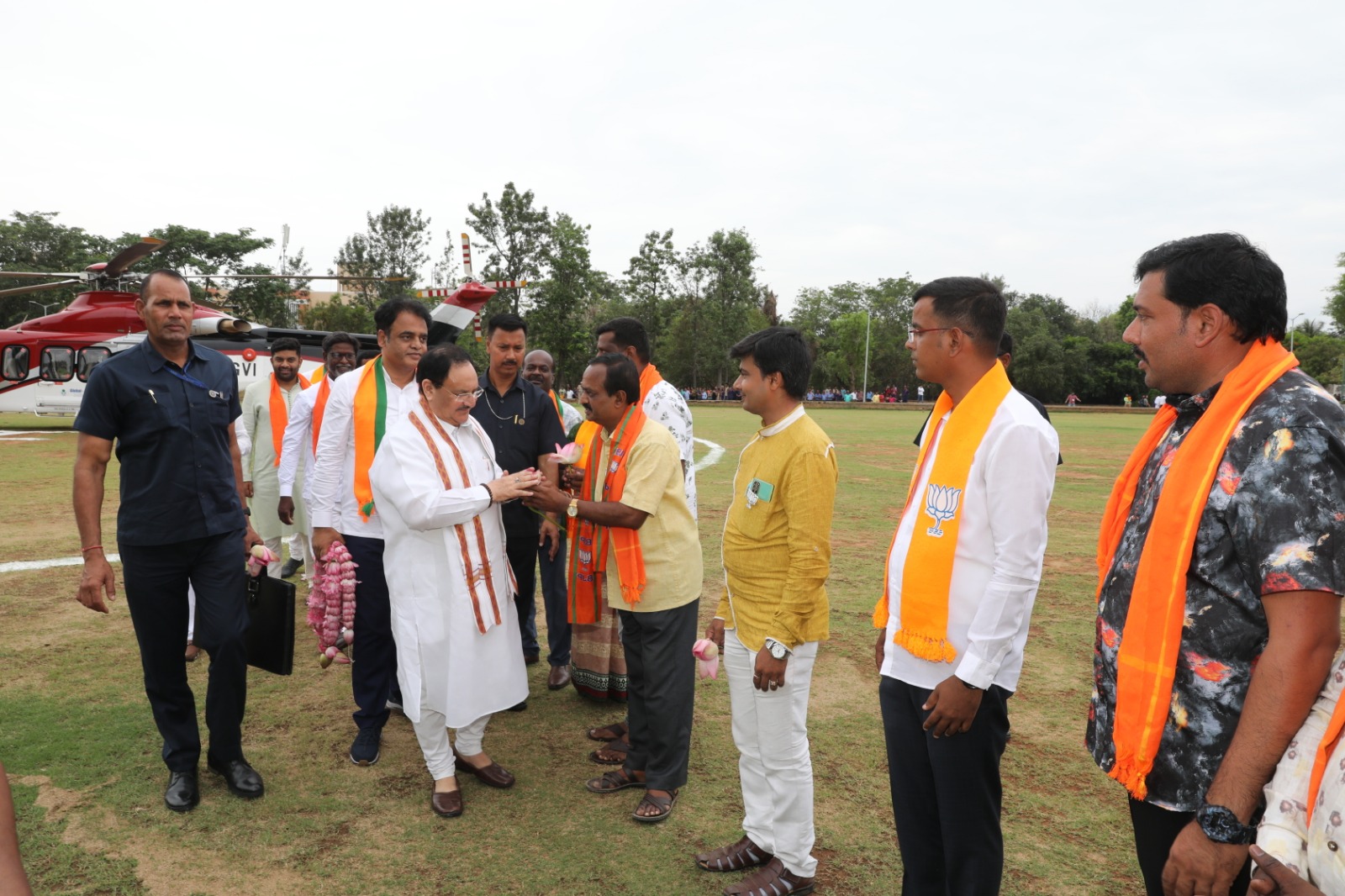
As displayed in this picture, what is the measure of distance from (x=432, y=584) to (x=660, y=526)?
1.02 meters

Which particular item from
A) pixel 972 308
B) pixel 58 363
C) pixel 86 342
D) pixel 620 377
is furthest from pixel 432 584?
pixel 58 363

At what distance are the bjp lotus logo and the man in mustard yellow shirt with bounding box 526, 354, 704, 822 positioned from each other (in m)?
1.43

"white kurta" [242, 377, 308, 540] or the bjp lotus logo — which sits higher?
the bjp lotus logo

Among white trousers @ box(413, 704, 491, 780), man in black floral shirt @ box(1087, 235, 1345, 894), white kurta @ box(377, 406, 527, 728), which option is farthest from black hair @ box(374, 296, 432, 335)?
man in black floral shirt @ box(1087, 235, 1345, 894)

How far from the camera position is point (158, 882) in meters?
2.95

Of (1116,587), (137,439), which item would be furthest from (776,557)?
(137,439)

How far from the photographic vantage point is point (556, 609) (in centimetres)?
518

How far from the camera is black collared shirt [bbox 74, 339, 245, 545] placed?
343 cm

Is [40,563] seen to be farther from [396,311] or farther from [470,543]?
[470,543]

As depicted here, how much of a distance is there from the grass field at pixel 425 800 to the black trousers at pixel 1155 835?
133cm

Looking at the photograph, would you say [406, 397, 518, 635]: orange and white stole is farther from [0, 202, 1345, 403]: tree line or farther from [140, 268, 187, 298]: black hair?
[0, 202, 1345, 403]: tree line

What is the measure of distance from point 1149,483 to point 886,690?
3.18 feet

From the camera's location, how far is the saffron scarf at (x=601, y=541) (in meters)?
3.50

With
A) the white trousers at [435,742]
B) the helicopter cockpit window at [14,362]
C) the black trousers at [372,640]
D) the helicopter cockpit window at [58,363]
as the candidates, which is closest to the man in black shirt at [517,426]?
the black trousers at [372,640]
